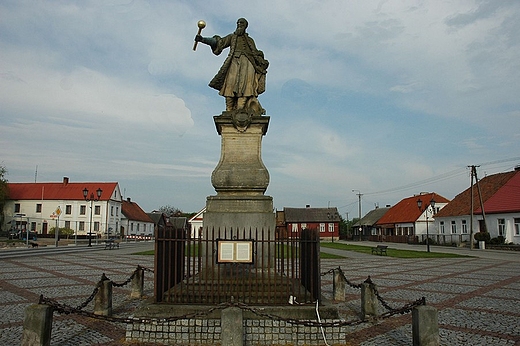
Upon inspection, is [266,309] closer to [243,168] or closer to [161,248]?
[161,248]

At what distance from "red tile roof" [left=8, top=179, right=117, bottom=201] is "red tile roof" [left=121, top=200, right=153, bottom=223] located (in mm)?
7889

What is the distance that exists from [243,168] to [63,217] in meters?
58.8

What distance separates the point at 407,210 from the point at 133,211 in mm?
46079

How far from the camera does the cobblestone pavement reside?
6195 mm

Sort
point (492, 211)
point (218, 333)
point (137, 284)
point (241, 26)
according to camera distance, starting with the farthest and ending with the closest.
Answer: point (492, 211) → point (137, 284) → point (241, 26) → point (218, 333)

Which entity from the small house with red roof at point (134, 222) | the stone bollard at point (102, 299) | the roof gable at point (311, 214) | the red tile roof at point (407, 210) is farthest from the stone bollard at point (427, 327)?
the roof gable at point (311, 214)

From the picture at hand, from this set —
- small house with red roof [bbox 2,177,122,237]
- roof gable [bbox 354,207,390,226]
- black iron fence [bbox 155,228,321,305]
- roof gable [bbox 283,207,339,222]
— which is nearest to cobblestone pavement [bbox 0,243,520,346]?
black iron fence [bbox 155,228,321,305]

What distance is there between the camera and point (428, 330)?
17.1ft

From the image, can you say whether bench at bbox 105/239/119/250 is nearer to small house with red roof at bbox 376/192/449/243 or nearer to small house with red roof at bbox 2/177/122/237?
small house with red roof at bbox 2/177/122/237

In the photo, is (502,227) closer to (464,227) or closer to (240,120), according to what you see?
(464,227)

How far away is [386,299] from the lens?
31.2 feet

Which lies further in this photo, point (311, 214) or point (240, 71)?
point (311, 214)

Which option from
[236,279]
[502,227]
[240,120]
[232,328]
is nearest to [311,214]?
[502,227]

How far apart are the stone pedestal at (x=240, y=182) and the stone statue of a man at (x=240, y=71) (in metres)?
0.53
